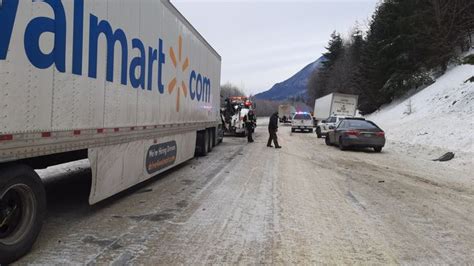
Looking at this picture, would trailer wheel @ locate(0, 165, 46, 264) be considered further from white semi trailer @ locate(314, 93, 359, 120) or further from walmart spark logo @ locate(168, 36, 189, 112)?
white semi trailer @ locate(314, 93, 359, 120)

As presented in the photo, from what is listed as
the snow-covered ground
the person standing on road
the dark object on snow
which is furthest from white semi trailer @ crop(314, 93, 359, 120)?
the dark object on snow

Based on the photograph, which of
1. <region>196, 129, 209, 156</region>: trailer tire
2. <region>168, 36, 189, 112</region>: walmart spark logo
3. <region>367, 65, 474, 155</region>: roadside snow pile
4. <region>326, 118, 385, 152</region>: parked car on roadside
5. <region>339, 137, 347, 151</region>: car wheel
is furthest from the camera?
<region>339, 137, 347, 151</region>: car wheel

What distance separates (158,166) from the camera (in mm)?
9523

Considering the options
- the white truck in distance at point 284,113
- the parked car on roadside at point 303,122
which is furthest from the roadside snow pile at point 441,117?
the white truck in distance at point 284,113

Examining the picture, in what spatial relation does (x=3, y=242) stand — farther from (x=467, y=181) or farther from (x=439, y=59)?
(x=439, y=59)

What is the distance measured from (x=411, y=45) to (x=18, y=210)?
37197 millimetres

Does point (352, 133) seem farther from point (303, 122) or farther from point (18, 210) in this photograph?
point (303, 122)

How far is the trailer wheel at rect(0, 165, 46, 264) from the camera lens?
4.39 metres

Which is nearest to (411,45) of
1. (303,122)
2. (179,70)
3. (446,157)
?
(303,122)

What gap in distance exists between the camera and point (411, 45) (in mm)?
36719

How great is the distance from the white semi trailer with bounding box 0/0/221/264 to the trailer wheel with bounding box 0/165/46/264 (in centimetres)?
1

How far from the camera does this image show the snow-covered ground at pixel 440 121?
56.0 ft

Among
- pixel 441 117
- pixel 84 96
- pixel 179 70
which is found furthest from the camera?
pixel 441 117

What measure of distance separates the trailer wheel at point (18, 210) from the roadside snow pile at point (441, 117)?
544 inches
